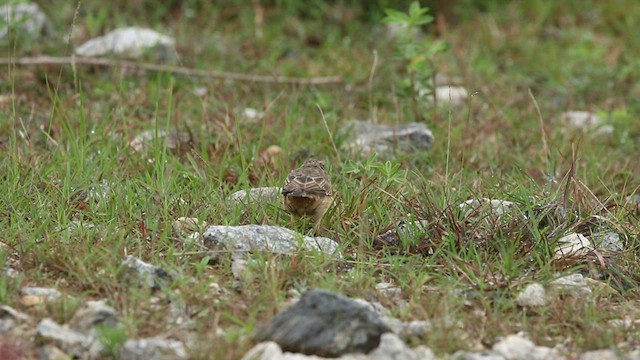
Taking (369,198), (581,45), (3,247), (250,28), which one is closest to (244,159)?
(369,198)

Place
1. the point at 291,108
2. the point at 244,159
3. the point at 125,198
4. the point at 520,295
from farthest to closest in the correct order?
the point at 291,108 → the point at 244,159 → the point at 125,198 → the point at 520,295

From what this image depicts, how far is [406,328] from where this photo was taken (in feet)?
12.6

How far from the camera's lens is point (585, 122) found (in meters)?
7.48

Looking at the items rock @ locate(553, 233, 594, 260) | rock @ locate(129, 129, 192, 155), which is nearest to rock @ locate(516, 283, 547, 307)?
rock @ locate(553, 233, 594, 260)

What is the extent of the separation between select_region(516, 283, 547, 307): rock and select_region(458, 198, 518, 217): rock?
2.22 feet

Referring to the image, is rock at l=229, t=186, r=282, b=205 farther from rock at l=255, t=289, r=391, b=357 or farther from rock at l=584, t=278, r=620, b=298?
rock at l=584, t=278, r=620, b=298

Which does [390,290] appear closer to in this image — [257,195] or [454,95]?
[257,195]

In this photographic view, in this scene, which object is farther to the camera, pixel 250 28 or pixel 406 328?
pixel 250 28

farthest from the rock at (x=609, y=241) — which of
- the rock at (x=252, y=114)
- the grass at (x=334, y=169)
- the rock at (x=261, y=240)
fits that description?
the rock at (x=252, y=114)

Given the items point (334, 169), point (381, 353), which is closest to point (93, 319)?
point (381, 353)

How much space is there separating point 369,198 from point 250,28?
399 centimetres

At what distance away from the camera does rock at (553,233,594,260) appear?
4.62 metres

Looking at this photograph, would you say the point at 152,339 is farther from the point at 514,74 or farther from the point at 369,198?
the point at 514,74

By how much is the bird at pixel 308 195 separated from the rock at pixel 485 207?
2.14 ft
